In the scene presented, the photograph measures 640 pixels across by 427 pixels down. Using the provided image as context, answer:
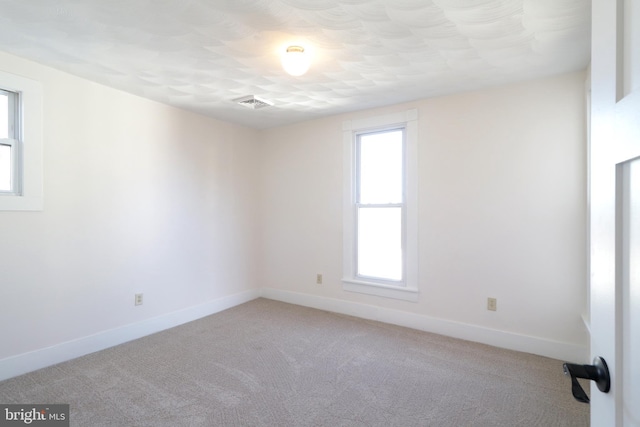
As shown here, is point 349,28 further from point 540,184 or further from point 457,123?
point 540,184

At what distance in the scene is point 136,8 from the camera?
185 centimetres

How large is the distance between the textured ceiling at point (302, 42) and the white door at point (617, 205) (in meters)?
1.44

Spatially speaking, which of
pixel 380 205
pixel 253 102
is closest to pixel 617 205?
pixel 380 205

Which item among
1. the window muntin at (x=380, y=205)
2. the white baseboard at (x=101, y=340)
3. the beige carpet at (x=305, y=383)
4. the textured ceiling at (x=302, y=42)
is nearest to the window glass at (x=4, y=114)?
the textured ceiling at (x=302, y=42)

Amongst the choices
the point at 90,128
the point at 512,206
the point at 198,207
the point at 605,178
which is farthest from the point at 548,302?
the point at 90,128

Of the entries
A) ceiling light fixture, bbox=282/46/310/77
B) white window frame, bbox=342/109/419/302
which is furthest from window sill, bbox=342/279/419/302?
ceiling light fixture, bbox=282/46/310/77

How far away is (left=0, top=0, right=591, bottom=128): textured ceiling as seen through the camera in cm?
187

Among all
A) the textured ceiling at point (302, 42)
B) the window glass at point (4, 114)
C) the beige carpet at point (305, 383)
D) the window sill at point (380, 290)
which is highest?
the textured ceiling at point (302, 42)

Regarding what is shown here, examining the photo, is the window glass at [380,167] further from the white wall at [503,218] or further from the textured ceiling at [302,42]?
the textured ceiling at [302,42]

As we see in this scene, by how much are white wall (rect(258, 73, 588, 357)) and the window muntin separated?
25cm

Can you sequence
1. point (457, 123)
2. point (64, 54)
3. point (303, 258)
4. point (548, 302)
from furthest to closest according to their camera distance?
1. point (303, 258)
2. point (457, 123)
3. point (548, 302)
4. point (64, 54)

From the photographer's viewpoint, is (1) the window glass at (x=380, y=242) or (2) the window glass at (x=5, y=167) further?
(1) the window glass at (x=380, y=242)

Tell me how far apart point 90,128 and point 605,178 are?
11.6 ft

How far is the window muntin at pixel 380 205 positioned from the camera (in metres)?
3.63
